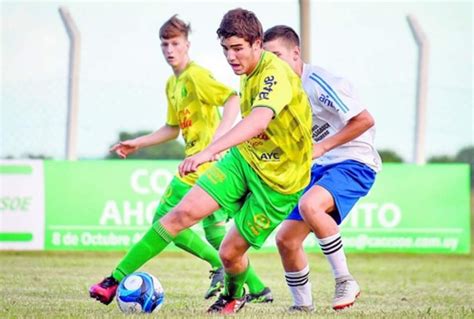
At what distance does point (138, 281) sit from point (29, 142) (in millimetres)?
7521

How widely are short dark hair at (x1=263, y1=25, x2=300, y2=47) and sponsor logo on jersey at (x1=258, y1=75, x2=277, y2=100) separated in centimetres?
89

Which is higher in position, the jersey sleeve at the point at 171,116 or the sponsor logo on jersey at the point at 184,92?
the sponsor logo on jersey at the point at 184,92

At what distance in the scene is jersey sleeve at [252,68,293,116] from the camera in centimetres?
662

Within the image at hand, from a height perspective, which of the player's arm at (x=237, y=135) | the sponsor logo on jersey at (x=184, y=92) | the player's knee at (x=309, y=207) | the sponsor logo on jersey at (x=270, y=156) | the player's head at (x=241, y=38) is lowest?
the player's knee at (x=309, y=207)

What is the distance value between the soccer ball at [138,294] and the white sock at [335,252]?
1.08 m

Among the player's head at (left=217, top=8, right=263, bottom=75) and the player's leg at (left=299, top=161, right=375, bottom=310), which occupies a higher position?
the player's head at (left=217, top=8, right=263, bottom=75)

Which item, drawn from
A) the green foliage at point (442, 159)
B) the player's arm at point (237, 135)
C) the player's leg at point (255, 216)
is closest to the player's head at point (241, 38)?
the player's arm at point (237, 135)

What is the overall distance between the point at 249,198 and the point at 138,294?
858 millimetres

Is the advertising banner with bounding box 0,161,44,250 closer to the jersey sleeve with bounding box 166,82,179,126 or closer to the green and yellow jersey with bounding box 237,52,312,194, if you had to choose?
the jersey sleeve with bounding box 166,82,179,126

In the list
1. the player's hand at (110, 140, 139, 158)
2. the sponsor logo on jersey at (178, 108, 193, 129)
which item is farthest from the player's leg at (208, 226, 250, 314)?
the sponsor logo on jersey at (178, 108, 193, 129)

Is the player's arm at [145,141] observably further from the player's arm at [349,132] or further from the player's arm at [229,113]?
the player's arm at [349,132]

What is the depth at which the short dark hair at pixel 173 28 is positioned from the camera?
8.92 metres

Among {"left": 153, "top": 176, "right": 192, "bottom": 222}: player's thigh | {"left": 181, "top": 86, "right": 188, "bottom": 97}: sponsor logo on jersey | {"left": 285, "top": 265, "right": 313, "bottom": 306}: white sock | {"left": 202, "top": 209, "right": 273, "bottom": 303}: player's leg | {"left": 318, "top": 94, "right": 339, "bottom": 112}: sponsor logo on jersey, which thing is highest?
{"left": 318, "top": 94, "right": 339, "bottom": 112}: sponsor logo on jersey

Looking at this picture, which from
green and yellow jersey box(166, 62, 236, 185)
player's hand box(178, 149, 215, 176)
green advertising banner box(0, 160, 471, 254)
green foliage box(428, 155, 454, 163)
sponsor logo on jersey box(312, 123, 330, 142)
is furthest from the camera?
green foliage box(428, 155, 454, 163)
